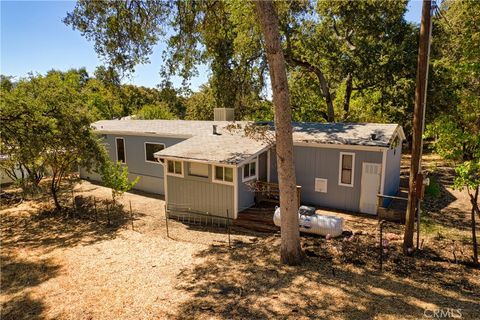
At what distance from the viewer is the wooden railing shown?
13.6m

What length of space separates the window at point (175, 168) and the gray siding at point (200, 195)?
0.72 ft

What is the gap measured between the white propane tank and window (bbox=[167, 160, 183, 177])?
5.83 m

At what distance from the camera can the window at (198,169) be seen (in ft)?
43.6

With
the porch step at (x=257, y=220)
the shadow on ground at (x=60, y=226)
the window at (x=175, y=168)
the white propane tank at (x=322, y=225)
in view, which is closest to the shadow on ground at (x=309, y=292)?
the white propane tank at (x=322, y=225)

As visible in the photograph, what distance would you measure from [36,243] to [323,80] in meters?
19.4

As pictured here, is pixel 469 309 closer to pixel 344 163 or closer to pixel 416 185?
A: pixel 416 185

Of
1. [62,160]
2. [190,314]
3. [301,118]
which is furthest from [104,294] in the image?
[301,118]

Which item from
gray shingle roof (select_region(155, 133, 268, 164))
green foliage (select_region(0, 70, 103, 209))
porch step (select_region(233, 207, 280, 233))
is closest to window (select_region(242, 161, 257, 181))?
gray shingle roof (select_region(155, 133, 268, 164))

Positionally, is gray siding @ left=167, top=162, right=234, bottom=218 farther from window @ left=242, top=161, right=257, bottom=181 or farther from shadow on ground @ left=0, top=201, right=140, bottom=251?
shadow on ground @ left=0, top=201, right=140, bottom=251

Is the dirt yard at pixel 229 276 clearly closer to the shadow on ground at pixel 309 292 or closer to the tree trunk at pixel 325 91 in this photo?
the shadow on ground at pixel 309 292

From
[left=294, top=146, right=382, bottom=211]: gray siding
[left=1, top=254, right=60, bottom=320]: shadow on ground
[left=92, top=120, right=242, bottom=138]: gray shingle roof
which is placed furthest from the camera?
[left=92, top=120, right=242, bottom=138]: gray shingle roof

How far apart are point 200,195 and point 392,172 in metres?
8.56

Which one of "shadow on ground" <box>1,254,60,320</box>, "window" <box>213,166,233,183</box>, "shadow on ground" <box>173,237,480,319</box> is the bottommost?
"shadow on ground" <box>1,254,60,320</box>

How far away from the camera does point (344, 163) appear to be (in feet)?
42.5
